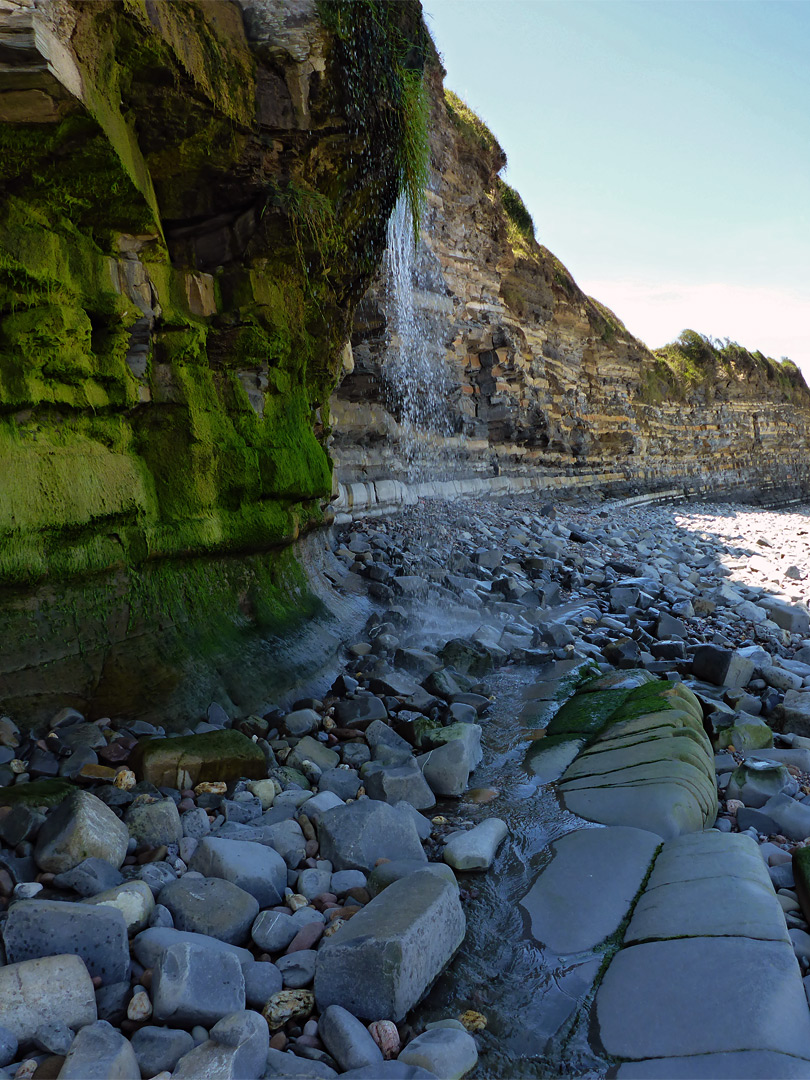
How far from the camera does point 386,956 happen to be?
54.9 inches

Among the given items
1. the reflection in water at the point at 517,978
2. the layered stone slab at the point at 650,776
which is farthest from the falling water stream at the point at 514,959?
the layered stone slab at the point at 650,776

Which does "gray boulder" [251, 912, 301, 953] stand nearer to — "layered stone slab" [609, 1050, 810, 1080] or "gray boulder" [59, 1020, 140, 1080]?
"gray boulder" [59, 1020, 140, 1080]

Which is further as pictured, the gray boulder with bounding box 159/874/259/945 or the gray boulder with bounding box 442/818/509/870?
the gray boulder with bounding box 442/818/509/870

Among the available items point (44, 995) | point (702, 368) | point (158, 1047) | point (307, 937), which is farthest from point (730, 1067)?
point (702, 368)

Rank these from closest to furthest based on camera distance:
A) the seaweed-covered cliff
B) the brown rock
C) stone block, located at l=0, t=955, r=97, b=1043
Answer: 1. stone block, located at l=0, t=955, r=97, b=1043
2. the brown rock
3. the seaweed-covered cliff

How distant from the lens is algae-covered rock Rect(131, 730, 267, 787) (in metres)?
2.22

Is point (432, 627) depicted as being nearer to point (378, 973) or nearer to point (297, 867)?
point (297, 867)

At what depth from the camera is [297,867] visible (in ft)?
6.36

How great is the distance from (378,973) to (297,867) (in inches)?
24.1

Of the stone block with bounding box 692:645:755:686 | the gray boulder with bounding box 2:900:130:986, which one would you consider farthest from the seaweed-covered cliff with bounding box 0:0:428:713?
the stone block with bounding box 692:645:755:686

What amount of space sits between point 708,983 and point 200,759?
5.31 ft

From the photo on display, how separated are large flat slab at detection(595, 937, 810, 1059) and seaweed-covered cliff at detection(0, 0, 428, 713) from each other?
6.34 feet

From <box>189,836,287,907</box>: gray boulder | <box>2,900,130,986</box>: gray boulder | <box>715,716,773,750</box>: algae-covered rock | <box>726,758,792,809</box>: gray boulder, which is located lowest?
<box>715,716,773,750</box>: algae-covered rock

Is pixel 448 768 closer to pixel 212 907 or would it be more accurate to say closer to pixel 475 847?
pixel 475 847
